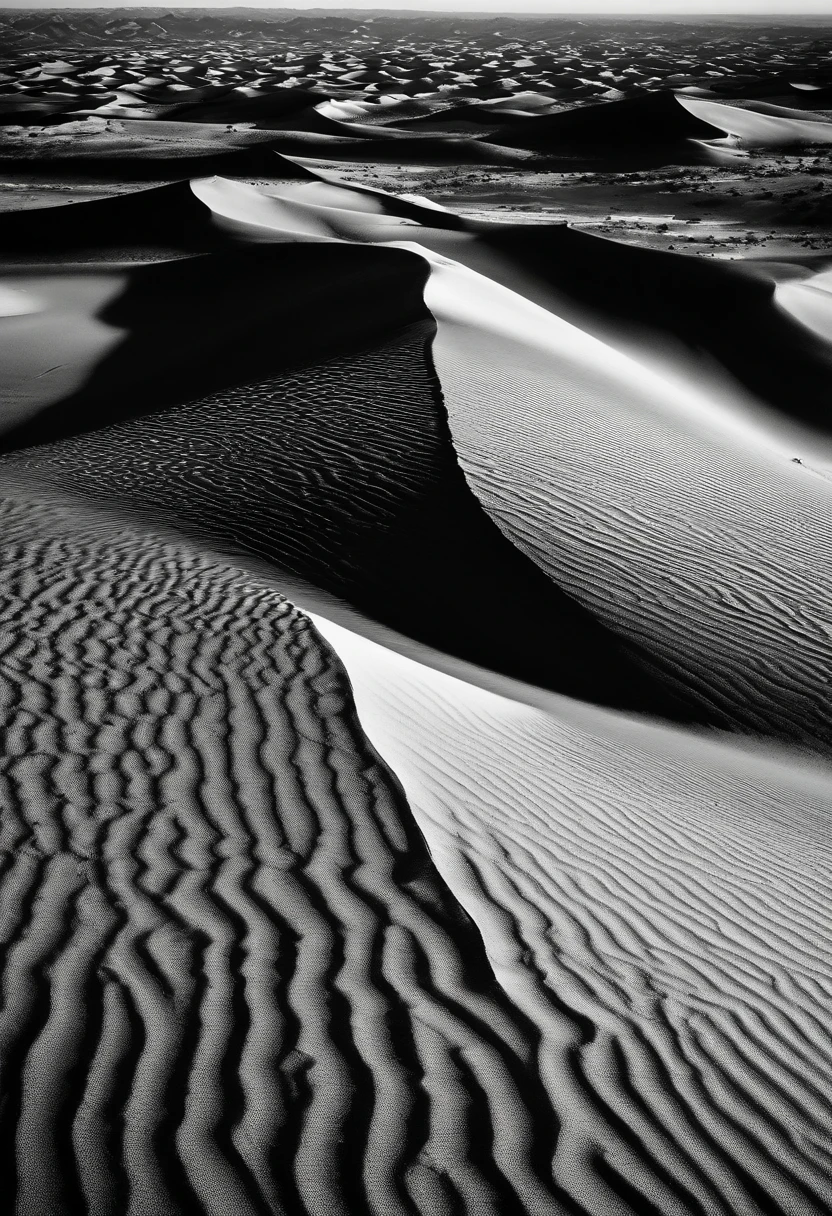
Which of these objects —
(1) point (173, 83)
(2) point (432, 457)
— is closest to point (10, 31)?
(1) point (173, 83)

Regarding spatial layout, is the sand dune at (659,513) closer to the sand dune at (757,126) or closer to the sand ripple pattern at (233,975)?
the sand ripple pattern at (233,975)

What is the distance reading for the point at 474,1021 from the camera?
3.33 meters

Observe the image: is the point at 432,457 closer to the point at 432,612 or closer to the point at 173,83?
the point at 432,612

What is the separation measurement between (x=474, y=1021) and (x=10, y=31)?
194981 millimetres

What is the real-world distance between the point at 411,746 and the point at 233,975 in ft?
6.66

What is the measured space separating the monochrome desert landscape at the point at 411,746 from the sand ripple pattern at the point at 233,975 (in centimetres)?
1

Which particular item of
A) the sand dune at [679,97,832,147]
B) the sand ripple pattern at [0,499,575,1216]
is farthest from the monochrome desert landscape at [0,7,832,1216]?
the sand dune at [679,97,832,147]

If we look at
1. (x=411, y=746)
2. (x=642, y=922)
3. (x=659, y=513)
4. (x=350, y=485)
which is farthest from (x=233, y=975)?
(x=659, y=513)

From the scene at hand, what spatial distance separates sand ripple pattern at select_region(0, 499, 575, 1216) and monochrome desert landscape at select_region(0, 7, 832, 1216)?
0.05ft

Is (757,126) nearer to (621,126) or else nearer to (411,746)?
(621,126)

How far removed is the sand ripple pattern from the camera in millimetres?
2723

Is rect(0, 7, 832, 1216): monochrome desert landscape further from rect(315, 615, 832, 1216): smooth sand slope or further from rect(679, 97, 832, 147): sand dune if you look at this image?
rect(679, 97, 832, 147): sand dune

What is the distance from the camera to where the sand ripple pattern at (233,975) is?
2723 mm

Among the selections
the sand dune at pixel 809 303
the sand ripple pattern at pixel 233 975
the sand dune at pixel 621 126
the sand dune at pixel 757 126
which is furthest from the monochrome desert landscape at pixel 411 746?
the sand dune at pixel 757 126
